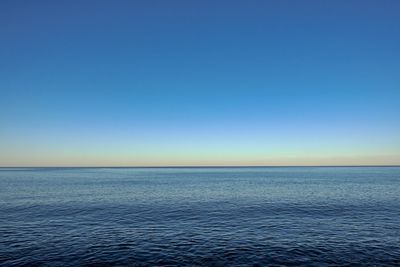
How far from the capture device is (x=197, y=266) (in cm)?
2338

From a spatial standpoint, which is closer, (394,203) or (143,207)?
(143,207)

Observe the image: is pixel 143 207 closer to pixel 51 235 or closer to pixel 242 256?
pixel 51 235

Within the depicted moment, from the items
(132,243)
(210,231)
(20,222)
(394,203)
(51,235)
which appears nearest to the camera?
(132,243)

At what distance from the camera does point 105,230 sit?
35.8 m

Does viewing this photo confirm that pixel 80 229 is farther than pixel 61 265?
Yes

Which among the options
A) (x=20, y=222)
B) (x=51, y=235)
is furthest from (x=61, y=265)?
(x=20, y=222)

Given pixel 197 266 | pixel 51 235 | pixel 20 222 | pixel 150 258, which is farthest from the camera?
pixel 20 222

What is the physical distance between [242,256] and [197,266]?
4.94 meters

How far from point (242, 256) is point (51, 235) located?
76.3 feet

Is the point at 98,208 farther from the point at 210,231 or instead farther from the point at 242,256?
the point at 242,256

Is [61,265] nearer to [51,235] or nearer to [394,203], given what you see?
[51,235]

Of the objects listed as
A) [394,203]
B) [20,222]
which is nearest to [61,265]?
[20,222]

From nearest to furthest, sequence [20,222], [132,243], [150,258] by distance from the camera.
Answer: [150,258], [132,243], [20,222]

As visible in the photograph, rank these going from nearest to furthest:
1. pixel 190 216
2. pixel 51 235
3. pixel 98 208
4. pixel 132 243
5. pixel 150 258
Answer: pixel 150 258 → pixel 132 243 → pixel 51 235 → pixel 190 216 → pixel 98 208
